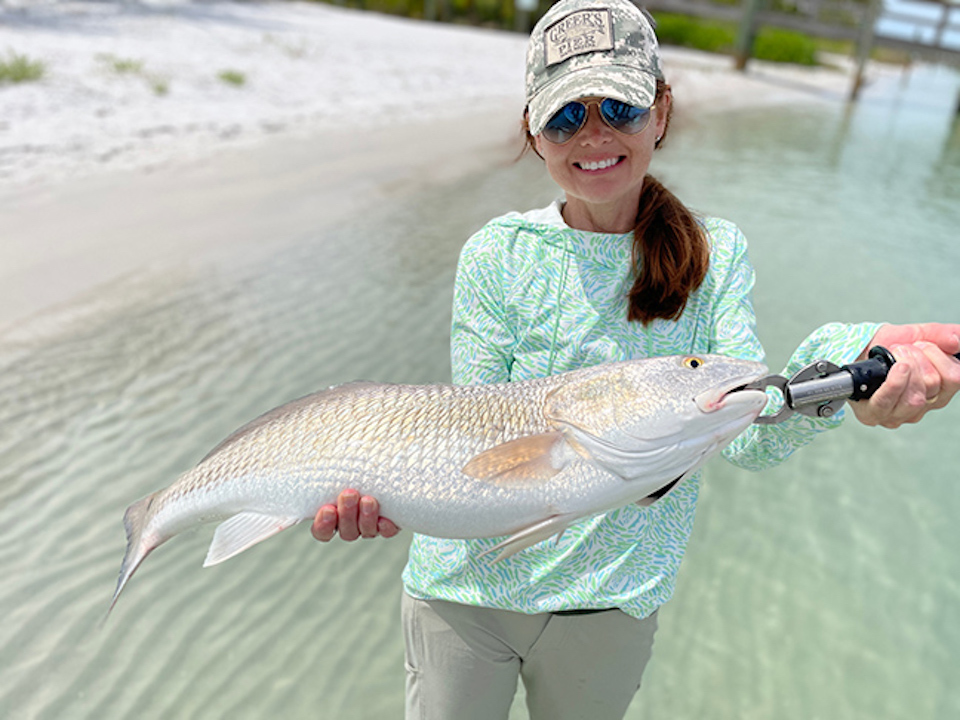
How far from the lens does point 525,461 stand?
1657 millimetres

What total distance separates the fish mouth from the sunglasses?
684mm

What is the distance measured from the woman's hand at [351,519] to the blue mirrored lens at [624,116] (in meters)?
1.14

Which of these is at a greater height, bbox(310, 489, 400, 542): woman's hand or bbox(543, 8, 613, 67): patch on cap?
bbox(543, 8, 613, 67): patch on cap

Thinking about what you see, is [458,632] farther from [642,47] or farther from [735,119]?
[735,119]

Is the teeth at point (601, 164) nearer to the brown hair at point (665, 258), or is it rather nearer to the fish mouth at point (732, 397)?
the brown hair at point (665, 258)

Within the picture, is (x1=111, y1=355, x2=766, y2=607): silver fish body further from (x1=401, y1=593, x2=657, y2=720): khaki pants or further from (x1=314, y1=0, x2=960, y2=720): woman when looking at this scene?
(x1=401, y1=593, x2=657, y2=720): khaki pants

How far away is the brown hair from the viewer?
178 centimetres

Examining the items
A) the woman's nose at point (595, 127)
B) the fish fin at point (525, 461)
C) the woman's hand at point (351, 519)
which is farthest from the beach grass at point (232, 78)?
the fish fin at point (525, 461)

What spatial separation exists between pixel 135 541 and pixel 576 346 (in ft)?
4.72

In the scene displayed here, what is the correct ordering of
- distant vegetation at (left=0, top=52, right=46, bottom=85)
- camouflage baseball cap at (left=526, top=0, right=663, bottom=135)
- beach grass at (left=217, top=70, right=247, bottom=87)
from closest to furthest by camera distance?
camouflage baseball cap at (left=526, top=0, right=663, bottom=135) < distant vegetation at (left=0, top=52, right=46, bottom=85) < beach grass at (left=217, top=70, right=247, bottom=87)

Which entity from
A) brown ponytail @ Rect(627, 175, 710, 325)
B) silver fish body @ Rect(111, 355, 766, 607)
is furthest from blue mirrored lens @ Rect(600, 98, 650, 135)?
silver fish body @ Rect(111, 355, 766, 607)

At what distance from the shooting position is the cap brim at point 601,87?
5.51ft

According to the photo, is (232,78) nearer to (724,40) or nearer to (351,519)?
(351,519)

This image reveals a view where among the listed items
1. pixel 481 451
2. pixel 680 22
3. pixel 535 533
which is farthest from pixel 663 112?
pixel 680 22
